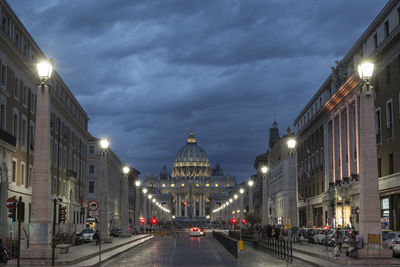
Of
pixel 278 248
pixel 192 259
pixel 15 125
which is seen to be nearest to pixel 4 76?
pixel 15 125

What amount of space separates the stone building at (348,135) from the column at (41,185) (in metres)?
15.4

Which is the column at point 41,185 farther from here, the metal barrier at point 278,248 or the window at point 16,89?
the window at point 16,89

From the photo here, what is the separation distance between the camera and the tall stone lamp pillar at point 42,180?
28.9 meters

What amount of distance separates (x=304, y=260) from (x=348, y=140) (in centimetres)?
3464

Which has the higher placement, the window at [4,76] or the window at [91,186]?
the window at [4,76]

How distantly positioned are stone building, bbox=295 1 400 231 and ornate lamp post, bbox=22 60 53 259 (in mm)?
15289

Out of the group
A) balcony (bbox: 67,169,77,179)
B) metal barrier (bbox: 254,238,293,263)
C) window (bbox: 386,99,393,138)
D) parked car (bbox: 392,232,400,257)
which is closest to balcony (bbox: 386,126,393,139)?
window (bbox: 386,99,393,138)

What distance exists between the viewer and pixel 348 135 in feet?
213

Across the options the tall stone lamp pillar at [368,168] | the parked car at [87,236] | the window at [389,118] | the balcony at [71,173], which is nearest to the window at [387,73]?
the window at [389,118]

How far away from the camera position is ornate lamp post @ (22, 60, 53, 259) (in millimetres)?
28859

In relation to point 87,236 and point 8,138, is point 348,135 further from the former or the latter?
point 8,138

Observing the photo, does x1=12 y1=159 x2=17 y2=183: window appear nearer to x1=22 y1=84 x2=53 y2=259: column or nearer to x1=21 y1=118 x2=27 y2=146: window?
x1=21 y1=118 x2=27 y2=146: window

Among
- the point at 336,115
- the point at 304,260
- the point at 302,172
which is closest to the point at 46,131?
the point at 304,260

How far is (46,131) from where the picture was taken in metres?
30.2
